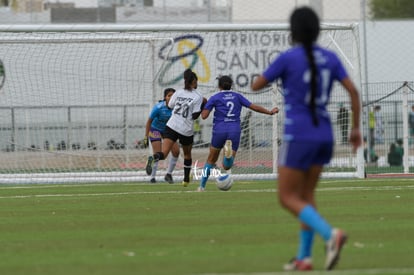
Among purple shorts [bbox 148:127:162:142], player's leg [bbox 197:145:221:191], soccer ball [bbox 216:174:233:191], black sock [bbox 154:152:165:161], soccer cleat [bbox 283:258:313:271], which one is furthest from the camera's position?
purple shorts [bbox 148:127:162:142]

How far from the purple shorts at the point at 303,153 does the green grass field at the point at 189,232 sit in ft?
3.05

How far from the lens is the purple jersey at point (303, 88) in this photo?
9.22 meters

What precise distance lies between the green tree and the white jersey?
31.1m

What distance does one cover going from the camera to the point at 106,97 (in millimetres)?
29078

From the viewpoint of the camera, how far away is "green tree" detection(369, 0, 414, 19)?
53.4 m

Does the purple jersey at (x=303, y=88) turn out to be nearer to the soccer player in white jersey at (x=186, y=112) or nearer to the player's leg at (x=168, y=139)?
the soccer player in white jersey at (x=186, y=112)

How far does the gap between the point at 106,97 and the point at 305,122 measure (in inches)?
795

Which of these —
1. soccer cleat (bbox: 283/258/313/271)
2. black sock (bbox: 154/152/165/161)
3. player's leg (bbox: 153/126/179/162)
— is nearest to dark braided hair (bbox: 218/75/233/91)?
player's leg (bbox: 153/126/179/162)

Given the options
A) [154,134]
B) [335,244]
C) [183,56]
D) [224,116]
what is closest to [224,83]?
[224,116]

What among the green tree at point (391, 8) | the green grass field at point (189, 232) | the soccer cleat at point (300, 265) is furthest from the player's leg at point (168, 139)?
the green tree at point (391, 8)

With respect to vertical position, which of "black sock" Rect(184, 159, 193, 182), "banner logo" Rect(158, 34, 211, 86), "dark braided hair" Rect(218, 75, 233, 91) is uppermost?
"banner logo" Rect(158, 34, 211, 86)

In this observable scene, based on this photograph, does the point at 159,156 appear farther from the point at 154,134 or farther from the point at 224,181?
the point at 224,181

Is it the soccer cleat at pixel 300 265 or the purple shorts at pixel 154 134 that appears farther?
the purple shorts at pixel 154 134

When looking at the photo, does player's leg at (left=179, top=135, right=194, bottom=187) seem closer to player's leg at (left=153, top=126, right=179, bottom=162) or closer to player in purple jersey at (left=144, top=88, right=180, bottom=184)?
player's leg at (left=153, top=126, right=179, bottom=162)
